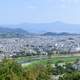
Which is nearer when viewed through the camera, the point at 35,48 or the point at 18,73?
the point at 18,73

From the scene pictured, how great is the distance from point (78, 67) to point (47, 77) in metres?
10.0

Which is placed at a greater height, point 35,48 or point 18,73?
point 18,73

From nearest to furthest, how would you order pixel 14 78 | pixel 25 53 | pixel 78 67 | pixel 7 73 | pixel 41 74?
pixel 14 78
pixel 7 73
pixel 41 74
pixel 78 67
pixel 25 53

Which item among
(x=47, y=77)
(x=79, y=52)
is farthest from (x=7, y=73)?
(x=79, y=52)

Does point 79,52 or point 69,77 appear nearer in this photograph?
point 69,77

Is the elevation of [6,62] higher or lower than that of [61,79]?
higher

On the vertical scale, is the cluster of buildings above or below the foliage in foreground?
below

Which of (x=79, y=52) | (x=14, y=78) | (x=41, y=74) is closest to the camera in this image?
(x=14, y=78)

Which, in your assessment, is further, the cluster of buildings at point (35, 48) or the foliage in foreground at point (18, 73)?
the cluster of buildings at point (35, 48)

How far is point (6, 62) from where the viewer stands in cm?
1579

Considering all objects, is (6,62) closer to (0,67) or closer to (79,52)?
(0,67)

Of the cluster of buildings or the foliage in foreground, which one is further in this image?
the cluster of buildings

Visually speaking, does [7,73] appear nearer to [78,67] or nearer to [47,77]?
[47,77]

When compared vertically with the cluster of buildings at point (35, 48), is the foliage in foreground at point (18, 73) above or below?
above
